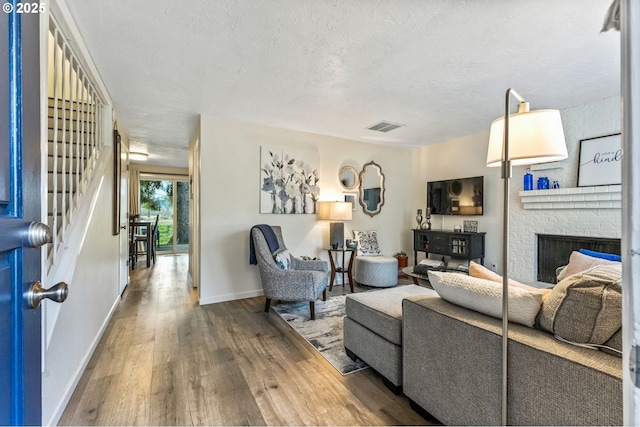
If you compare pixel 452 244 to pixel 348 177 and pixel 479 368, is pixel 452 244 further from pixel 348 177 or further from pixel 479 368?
pixel 479 368

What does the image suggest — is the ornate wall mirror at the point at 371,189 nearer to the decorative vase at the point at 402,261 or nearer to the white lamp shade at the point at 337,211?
the white lamp shade at the point at 337,211

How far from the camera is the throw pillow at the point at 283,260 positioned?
3133mm

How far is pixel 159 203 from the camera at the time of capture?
7.41m

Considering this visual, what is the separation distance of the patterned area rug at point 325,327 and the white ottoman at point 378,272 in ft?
2.08

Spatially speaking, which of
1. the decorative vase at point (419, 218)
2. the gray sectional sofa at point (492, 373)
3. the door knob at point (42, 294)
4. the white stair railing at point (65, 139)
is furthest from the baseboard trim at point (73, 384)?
the decorative vase at point (419, 218)

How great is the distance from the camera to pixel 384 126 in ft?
12.8

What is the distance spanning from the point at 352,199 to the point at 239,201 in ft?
6.02

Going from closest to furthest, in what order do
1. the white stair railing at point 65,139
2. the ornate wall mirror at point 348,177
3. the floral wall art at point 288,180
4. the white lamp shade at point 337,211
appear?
the white stair railing at point 65,139 < the floral wall art at point 288,180 < the white lamp shade at point 337,211 < the ornate wall mirror at point 348,177

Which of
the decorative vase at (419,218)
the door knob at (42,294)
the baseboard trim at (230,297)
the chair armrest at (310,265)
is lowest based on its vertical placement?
the baseboard trim at (230,297)

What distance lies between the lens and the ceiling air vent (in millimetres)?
3817

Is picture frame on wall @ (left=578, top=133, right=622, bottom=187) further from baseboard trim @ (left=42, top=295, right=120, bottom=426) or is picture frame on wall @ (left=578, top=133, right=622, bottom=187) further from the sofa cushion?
baseboard trim @ (left=42, top=295, right=120, bottom=426)

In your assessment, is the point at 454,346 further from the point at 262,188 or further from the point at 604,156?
the point at 604,156

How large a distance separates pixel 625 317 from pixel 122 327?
11.1 feet

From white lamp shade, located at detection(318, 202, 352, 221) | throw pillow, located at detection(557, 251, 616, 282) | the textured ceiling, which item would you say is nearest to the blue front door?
the textured ceiling
